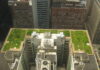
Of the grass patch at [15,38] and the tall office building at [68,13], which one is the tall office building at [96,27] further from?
the grass patch at [15,38]

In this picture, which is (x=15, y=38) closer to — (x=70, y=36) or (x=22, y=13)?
(x=70, y=36)

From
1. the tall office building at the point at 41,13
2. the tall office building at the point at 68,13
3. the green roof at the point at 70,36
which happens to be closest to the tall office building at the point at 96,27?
the tall office building at the point at 68,13

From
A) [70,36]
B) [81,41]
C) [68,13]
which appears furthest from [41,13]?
[81,41]

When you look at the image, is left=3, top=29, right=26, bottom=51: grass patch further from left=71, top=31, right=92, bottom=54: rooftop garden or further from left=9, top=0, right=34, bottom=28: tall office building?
left=9, top=0, right=34, bottom=28: tall office building

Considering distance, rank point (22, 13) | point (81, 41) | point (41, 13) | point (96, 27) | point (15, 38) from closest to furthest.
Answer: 1. point (81, 41)
2. point (15, 38)
3. point (41, 13)
4. point (22, 13)
5. point (96, 27)

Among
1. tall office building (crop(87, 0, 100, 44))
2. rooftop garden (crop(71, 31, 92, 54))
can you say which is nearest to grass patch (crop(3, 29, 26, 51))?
rooftop garden (crop(71, 31, 92, 54))

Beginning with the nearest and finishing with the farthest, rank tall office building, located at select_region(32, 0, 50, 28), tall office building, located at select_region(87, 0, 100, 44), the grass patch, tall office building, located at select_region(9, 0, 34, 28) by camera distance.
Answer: the grass patch < tall office building, located at select_region(32, 0, 50, 28) < tall office building, located at select_region(9, 0, 34, 28) < tall office building, located at select_region(87, 0, 100, 44)

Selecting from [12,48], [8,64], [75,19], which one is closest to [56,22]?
[75,19]
